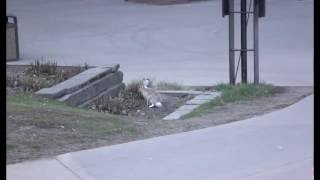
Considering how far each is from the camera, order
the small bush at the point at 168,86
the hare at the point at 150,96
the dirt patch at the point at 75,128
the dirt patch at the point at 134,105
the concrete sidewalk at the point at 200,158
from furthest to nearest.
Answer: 1. the small bush at the point at 168,86
2. the hare at the point at 150,96
3. the dirt patch at the point at 134,105
4. the dirt patch at the point at 75,128
5. the concrete sidewalk at the point at 200,158

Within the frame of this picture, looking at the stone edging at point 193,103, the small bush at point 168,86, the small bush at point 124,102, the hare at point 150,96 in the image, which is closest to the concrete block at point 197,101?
the stone edging at point 193,103

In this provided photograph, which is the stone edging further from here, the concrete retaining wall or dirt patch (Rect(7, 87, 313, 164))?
the concrete retaining wall

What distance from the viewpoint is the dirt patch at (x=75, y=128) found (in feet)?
22.6

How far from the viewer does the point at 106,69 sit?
1123cm

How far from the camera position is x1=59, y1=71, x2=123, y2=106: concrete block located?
9617 millimetres

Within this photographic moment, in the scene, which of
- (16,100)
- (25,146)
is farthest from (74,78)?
(25,146)

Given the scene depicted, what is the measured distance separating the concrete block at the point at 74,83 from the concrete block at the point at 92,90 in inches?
2.5

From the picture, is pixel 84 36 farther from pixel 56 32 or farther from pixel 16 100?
pixel 16 100

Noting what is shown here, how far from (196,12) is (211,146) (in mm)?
18731

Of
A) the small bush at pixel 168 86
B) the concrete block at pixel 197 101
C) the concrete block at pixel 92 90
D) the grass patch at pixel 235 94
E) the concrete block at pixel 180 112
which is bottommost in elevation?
the concrete block at pixel 180 112

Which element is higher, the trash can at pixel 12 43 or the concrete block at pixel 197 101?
the trash can at pixel 12 43

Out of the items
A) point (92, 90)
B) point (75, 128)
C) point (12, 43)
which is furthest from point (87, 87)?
point (12, 43)

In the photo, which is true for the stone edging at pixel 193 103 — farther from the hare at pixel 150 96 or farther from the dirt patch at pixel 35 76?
the dirt patch at pixel 35 76

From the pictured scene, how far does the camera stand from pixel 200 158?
22.3 ft
